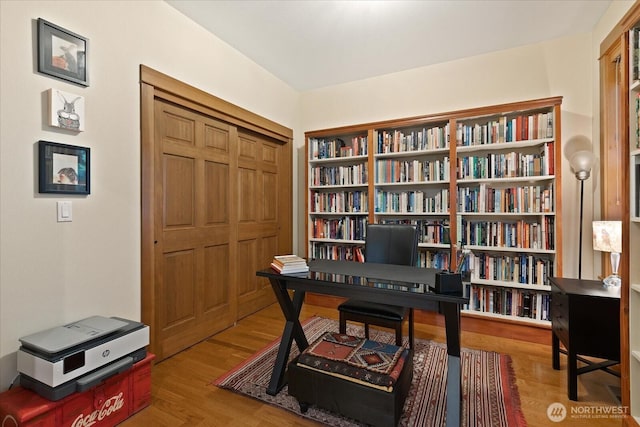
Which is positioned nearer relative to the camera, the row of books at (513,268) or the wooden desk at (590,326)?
the wooden desk at (590,326)

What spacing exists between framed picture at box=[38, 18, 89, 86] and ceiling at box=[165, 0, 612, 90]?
854mm

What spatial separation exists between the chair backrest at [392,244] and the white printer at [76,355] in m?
1.75

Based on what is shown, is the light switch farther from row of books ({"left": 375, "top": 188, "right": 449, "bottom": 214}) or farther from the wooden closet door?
row of books ({"left": 375, "top": 188, "right": 449, "bottom": 214})

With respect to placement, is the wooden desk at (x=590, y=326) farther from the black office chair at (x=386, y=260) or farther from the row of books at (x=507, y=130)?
the row of books at (x=507, y=130)

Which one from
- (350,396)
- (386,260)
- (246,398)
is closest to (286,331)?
(246,398)

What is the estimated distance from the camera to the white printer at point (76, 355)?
1353 millimetres

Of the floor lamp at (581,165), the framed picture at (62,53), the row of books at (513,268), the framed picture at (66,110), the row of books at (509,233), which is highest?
the framed picture at (62,53)

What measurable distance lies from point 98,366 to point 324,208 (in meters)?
2.61

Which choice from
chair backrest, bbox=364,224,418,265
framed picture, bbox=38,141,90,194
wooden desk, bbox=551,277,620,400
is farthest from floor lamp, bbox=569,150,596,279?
framed picture, bbox=38,141,90,194

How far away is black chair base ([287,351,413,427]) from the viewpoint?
1.44 m

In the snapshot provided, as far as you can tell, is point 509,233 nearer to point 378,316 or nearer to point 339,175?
point 378,316

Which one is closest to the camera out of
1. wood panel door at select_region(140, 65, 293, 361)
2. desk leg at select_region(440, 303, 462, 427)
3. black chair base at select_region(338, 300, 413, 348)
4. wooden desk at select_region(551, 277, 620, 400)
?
desk leg at select_region(440, 303, 462, 427)

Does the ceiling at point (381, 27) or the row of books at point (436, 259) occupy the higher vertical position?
the ceiling at point (381, 27)

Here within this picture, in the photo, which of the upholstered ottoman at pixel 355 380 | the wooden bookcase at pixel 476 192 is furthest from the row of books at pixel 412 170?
the upholstered ottoman at pixel 355 380
